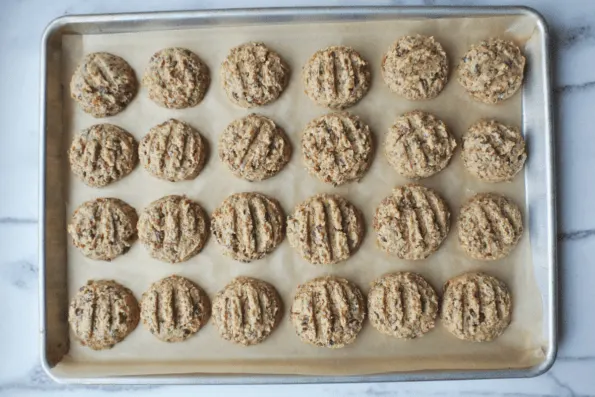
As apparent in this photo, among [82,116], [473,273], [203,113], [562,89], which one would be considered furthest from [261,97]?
[562,89]

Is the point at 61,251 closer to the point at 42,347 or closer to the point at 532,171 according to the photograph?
the point at 42,347

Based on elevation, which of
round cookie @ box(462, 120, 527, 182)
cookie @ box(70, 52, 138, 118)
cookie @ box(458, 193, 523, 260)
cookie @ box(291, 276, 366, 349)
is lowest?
cookie @ box(291, 276, 366, 349)

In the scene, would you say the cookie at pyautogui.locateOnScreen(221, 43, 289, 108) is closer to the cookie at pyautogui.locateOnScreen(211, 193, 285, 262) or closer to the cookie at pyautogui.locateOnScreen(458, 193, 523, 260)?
the cookie at pyautogui.locateOnScreen(211, 193, 285, 262)

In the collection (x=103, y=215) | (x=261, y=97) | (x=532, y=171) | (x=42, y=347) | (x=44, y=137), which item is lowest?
(x=42, y=347)

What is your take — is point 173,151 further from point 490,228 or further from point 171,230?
point 490,228

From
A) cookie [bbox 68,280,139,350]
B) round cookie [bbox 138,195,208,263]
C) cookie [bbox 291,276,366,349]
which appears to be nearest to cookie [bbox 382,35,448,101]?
cookie [bbox 291,276,366,349]

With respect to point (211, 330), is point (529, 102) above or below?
above
